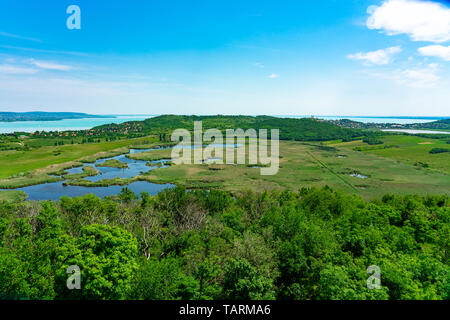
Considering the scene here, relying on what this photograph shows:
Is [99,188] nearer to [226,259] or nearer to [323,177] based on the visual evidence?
[226,259]

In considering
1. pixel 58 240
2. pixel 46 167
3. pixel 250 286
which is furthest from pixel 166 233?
pixel 46 167

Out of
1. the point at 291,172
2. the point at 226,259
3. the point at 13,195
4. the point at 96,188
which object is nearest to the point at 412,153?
the point at 291,172

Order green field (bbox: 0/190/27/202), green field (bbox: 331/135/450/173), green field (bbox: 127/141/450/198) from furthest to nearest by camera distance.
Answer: green field (bbox: 331/135/450/173), green field (bbox: 127/141/450/198), green field (bbox: 0/190/27/202)

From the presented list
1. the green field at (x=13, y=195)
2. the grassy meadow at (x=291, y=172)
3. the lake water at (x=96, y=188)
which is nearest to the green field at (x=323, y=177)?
the grassy meadow at (x=291, y=172)

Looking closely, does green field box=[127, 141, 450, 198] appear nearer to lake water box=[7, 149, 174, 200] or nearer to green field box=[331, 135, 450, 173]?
lake water box=[7, 149, 174, 200]

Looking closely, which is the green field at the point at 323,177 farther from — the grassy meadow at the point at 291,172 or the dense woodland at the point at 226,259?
the dense woodland at the point at 226,259

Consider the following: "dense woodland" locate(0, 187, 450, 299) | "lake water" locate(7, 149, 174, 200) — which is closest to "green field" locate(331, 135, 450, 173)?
"dense woodland" locate(0, 187, 450, 299)

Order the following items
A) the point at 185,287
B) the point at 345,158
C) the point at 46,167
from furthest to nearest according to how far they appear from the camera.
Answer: the point at 345,158 → the point at 46,167 → the point at 185,287
